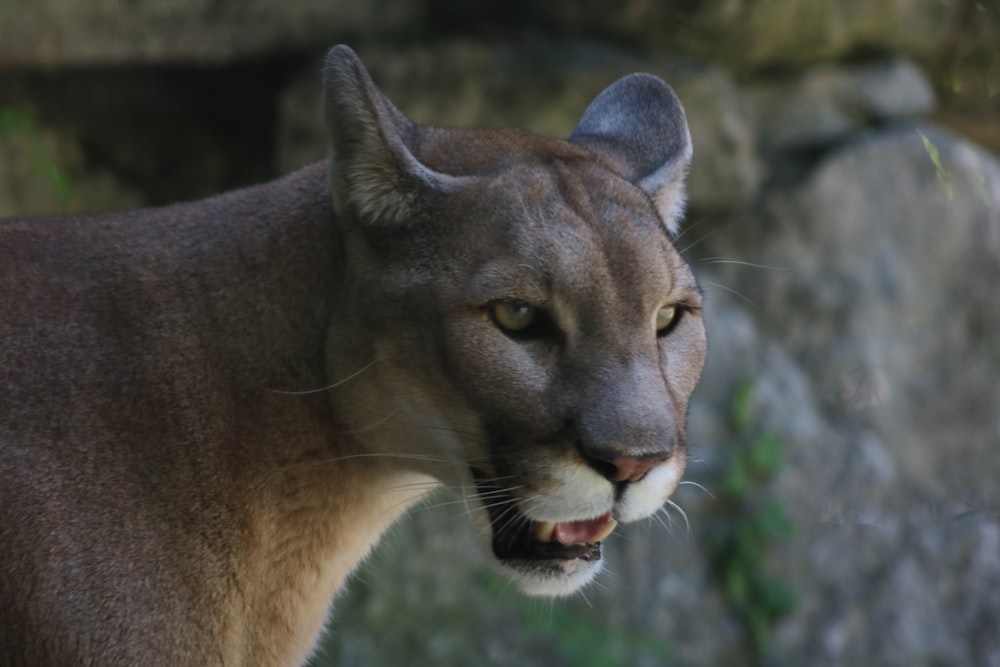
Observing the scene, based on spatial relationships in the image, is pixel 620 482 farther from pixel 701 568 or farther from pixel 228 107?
pixel 228 107

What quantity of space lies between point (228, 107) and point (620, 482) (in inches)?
152

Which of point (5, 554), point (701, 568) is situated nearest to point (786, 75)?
point (701, 568)

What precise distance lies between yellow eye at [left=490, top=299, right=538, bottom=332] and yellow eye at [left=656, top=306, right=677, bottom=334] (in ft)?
1.04

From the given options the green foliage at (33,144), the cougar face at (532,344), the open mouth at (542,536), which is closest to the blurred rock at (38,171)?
the green foliage at (33,144)

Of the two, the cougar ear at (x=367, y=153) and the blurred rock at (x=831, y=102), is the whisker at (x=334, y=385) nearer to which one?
the cougar ear at (x=367, y=153)

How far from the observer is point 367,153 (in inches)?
113

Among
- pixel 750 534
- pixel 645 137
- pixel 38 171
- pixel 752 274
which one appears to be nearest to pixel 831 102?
pixel 752 274

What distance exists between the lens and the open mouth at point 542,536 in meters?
2.88

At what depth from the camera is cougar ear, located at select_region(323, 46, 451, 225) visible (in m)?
2.83

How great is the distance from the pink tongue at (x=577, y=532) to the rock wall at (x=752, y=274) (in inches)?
108

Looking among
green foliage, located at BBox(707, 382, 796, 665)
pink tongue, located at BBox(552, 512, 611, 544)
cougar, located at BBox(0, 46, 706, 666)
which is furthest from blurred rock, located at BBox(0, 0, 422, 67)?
pink tongue, located at BBox(552, 512, 611, 544)

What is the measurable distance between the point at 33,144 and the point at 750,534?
3.53m

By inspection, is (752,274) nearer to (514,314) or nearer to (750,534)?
(750,534)

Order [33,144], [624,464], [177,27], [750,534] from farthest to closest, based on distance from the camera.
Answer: [750,534]
[33,144]
[177,27]
[624,464]
